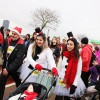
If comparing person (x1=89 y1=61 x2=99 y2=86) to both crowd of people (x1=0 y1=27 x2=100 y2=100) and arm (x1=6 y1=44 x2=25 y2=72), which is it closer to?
crowd of people (x1=0 y1=27 x2=100 y2=100)

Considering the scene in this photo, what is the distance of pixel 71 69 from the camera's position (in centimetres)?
665

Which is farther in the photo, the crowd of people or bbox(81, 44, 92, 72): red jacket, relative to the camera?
bbox(81, 44, 92, 72): red jacket

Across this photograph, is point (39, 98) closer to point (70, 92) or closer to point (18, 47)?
point (70, 92)

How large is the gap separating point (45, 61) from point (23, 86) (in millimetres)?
1260

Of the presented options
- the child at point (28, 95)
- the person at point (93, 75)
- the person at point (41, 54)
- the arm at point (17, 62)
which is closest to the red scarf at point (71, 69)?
the person at point (41, 54)

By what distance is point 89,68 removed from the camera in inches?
328

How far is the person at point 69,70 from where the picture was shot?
6.63 metres

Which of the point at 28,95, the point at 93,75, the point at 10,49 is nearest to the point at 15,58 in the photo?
the point at 10,49

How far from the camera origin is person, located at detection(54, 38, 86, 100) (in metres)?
6.63

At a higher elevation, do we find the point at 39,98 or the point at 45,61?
the point at 45,61

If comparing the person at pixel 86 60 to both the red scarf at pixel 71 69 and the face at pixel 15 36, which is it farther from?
the face at pixel 15 36

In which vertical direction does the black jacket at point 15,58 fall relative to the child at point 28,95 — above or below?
above

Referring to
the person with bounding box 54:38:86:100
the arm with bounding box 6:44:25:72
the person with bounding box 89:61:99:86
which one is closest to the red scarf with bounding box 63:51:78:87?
the person with bounding box 54:38:86:100

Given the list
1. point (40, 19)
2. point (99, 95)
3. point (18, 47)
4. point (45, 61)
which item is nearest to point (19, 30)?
point (18, 47)
